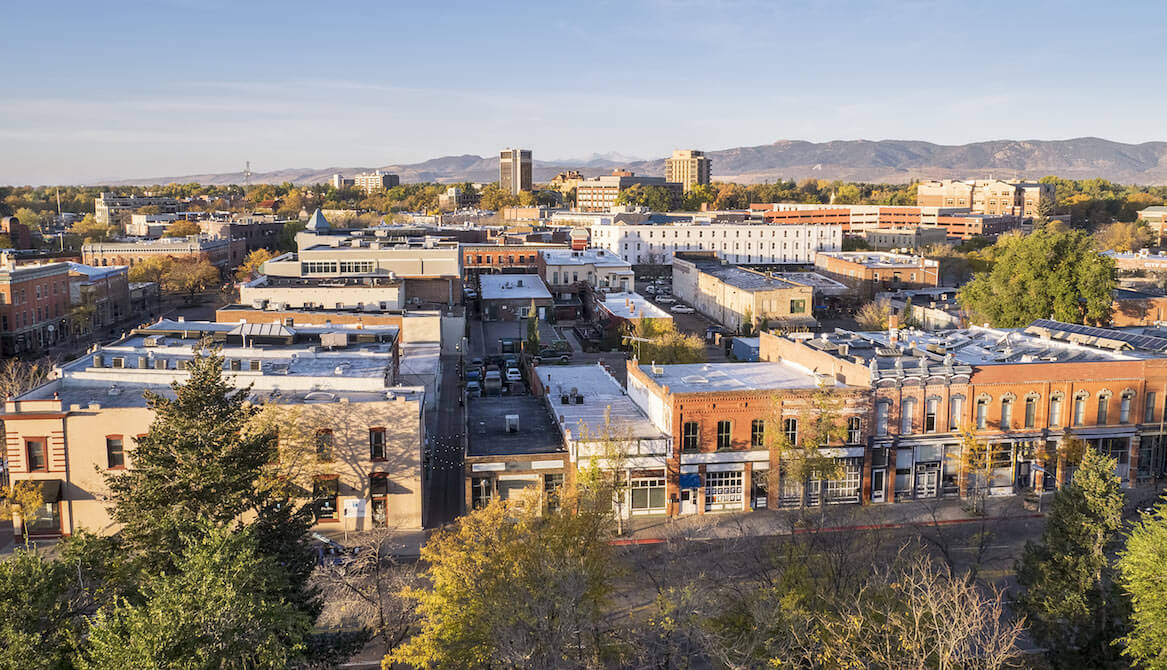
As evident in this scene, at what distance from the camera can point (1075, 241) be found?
212ft

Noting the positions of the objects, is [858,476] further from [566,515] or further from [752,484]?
[566,515]

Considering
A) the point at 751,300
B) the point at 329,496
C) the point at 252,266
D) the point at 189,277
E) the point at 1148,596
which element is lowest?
the point at 329,496

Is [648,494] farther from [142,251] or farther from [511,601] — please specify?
[142,251]

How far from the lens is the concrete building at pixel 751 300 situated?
78.3 meters

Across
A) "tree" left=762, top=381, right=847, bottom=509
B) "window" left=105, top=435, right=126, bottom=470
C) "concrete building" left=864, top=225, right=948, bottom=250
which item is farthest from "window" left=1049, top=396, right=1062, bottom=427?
"concrete building" left=864, top=225, right=948, bottom=250

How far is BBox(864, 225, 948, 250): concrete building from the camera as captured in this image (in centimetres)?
14550

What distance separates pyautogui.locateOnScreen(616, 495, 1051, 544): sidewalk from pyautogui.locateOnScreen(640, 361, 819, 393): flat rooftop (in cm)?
525

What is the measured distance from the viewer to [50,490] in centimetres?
3209

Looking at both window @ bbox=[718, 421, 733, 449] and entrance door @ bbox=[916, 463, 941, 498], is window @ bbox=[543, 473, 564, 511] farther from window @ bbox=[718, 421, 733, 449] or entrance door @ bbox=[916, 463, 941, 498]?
entrance door @ bbox=[916, 463, 941, 498]

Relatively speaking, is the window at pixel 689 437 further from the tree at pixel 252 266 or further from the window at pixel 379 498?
the tree at pixel 252 266

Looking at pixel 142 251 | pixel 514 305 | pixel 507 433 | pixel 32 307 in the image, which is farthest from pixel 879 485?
pixel 142 251

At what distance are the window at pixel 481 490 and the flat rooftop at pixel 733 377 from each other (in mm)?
8534

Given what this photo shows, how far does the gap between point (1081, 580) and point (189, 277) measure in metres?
100

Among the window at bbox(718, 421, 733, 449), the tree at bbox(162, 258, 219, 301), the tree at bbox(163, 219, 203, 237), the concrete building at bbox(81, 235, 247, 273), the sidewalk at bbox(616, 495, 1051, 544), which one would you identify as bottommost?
the sidewalk at bbox(616, 495, 1051, 544)
